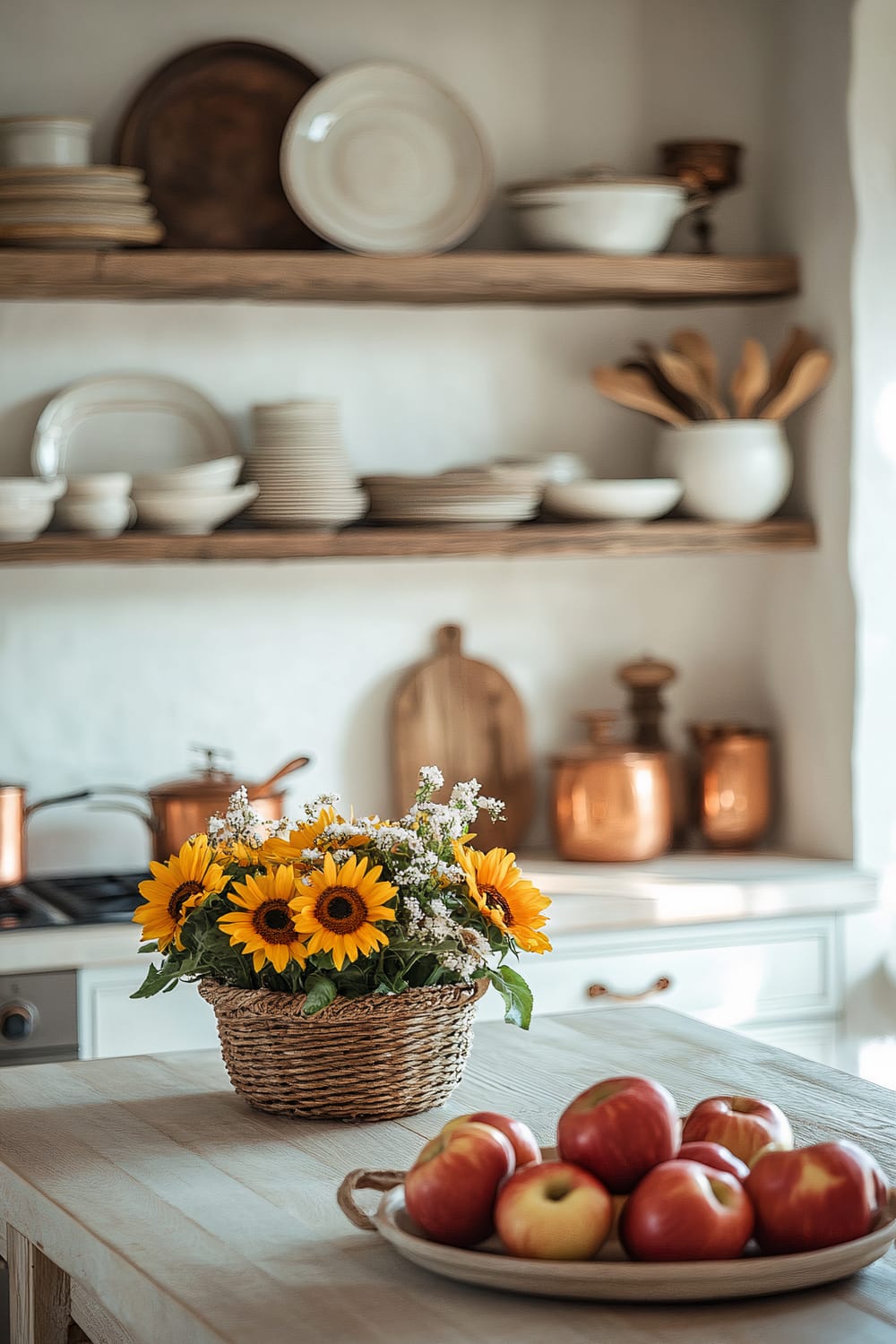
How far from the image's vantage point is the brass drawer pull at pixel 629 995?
9.76 feet

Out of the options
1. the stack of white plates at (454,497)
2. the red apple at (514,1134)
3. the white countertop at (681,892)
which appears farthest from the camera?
the stack of white plates at (454,497)

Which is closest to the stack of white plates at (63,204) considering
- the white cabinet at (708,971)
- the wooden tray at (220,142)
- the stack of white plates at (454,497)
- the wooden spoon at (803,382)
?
the wooden tray at (220,142)

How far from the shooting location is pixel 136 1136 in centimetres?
163

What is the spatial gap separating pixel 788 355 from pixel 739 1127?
2232mm

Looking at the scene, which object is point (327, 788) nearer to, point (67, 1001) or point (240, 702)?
point (240, 702)

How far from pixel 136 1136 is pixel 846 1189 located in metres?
0.73

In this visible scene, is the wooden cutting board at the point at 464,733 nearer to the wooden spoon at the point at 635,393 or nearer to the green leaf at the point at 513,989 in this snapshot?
the wooden spoon at the point at 635,393

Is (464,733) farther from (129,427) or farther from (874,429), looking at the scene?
(874,429)

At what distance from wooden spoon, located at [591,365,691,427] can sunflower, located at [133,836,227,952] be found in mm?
1874

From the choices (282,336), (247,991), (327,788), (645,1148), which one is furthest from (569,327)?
(645,1148)

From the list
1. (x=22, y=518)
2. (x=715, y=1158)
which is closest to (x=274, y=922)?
(x=715, y=1158)

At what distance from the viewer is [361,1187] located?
1.33 metres

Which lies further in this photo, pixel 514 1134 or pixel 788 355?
pixel 788 355

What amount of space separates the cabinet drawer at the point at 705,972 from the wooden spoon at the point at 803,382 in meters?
0.95
